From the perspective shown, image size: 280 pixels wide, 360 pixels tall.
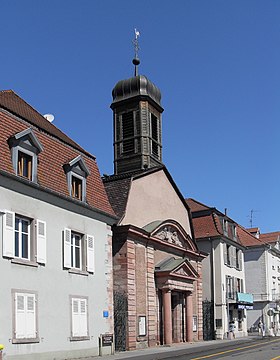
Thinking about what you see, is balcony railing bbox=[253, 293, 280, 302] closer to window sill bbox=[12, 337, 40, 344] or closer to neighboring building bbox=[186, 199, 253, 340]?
neighboring building bbox=[186, 199, 253, 340]

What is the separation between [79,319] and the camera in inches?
969

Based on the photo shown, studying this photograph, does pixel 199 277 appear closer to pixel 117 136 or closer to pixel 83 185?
pixel 117 136

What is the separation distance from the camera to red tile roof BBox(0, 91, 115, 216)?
2159 cm

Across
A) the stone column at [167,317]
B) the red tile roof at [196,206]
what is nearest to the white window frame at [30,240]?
the stone column at [167,317]

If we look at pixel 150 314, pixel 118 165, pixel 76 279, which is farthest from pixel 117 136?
pixel 76 279

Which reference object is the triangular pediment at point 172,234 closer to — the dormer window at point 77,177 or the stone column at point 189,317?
the stone column at point 189,317

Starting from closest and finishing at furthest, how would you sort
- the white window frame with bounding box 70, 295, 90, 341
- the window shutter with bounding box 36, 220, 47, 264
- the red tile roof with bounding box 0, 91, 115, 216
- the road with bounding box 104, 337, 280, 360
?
the red tile roof with bounding box 0, 91, 115, 216 < the window shutter with bounding box 36, 220, 47, 264 < the road with bounding box 104, 337, 280, 360 < the white window frame with bounding box 70, 295, 90, 341

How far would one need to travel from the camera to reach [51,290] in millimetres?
22797

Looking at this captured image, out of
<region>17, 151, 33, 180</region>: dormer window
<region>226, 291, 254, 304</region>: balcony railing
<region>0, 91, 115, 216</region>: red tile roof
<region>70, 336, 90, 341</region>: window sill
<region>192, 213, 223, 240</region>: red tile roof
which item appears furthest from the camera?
<region>226, 291, 254, 304</region>: balcony railing

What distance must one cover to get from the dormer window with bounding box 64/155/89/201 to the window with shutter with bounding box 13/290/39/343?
5.14m

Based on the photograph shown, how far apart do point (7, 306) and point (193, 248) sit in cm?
2211

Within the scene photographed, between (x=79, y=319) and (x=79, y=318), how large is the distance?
0.04 m

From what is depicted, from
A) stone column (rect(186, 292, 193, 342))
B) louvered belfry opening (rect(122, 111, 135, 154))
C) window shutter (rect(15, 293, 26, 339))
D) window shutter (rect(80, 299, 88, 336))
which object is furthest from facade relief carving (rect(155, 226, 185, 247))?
window shutter (rect(15, 293, 26, 339))

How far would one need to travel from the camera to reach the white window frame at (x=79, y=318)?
24078 millimetres
